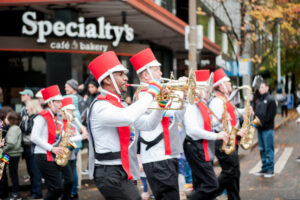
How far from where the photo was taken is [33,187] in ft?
30.1

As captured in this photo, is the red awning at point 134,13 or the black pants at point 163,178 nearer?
the black pants at point 163,178

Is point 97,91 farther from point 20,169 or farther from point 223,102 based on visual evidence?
point 223,102

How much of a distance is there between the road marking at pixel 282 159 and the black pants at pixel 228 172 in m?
4.29

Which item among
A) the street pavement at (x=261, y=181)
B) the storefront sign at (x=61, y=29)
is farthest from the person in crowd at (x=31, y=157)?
Result: the storefront sign at (x=61, y=29)

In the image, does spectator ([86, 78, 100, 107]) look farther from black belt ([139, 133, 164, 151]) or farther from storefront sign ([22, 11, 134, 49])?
black belt ([139, 133, 164, 151])

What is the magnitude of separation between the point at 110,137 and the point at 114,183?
427 millimetres

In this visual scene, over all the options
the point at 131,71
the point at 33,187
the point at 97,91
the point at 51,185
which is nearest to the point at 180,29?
the point at 131,71

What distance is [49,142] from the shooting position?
7.33 meters

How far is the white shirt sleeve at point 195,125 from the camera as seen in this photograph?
6492 millimetres

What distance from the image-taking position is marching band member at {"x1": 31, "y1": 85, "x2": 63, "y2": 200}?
23.1 ft

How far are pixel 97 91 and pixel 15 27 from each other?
454cm

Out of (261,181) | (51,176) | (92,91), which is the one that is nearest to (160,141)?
(51,176)

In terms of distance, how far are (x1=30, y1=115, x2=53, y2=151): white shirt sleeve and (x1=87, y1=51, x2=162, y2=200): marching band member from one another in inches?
103

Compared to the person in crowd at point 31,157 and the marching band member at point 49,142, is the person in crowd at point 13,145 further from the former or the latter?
the marching band member at point 49,142
